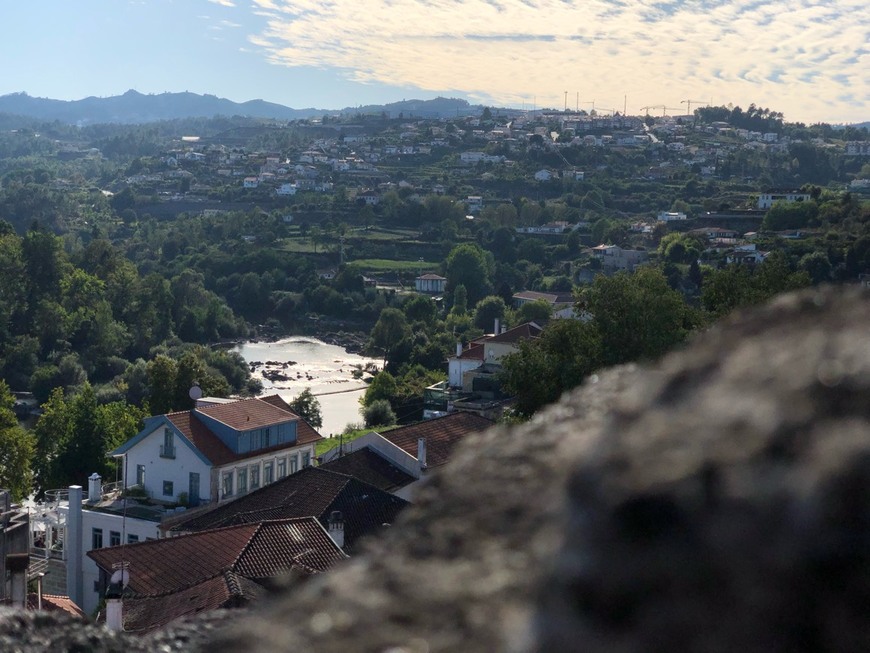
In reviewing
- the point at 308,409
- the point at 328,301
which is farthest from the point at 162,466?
the point at 328,301

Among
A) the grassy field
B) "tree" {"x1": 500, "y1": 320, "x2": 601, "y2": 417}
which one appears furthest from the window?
the grassy field

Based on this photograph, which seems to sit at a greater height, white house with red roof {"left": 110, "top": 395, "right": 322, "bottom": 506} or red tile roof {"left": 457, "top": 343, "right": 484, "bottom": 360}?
white house with red roof {"left": 110, "top": 395, "right": 322, "bottom": 506}

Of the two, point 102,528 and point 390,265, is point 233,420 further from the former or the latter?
point 390,265

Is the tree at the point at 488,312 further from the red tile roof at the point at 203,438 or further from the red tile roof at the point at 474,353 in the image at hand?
the red tile roof at the point at 203,438

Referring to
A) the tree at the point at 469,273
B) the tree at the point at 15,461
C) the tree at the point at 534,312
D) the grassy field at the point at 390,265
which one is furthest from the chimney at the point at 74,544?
the grassy field at the point at 390,265

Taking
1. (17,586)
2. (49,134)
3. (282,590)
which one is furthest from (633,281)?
(49,134)

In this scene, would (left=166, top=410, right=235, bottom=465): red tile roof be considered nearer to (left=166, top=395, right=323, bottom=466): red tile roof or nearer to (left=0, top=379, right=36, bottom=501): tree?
(left=166, top=395, right=323, bottom=466): red tile roof
